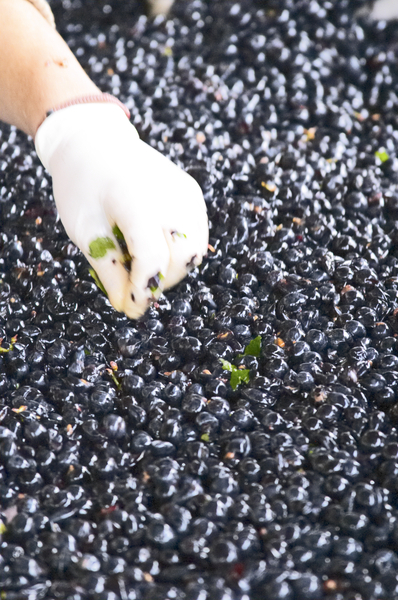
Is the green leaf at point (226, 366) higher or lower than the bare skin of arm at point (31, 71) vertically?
lower

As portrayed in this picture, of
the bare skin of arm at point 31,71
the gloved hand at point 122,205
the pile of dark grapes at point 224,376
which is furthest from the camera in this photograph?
the bare skin of arm at point 31,71

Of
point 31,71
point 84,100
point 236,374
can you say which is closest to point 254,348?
point 236,374

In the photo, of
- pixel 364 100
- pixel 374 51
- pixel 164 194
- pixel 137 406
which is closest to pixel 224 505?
pixel 137 406

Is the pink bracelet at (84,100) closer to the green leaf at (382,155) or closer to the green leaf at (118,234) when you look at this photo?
the green leaf at (118,234)

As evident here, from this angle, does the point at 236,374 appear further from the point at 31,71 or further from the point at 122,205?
the point at 31,71

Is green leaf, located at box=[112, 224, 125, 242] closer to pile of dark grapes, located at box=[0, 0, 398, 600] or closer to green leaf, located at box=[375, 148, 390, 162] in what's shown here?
pile of dark grapes, located at box=[0, 0, 398, 600]

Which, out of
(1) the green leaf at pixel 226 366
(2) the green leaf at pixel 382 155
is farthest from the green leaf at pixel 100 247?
(2) the green leaf at pixel 382 155
